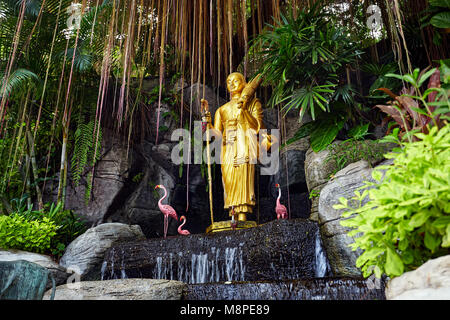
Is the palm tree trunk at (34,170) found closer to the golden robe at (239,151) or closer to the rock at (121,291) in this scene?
the golden robe at (239,151)

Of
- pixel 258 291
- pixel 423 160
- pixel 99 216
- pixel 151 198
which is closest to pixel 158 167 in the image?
pixel 151 198

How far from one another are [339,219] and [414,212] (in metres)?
1.78

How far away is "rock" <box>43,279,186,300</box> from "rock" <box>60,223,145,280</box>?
191cm

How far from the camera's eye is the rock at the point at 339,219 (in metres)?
3.16

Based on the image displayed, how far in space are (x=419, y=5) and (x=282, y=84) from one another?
1793 millimetres

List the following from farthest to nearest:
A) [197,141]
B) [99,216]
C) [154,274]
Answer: [197,141]
[99,216]
[154,274]

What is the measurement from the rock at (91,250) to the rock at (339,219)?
281cm

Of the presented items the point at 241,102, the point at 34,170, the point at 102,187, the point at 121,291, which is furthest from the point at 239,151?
the point at 34,170

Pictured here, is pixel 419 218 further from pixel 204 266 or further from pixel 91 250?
pixel 91 250

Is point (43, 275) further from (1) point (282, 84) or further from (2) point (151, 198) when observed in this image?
(2) point (151, 198)

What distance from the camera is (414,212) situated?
59.2 inches

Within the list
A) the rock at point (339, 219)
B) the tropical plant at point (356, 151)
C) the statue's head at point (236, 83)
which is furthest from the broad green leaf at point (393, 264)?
the statue's head at point (236, 83)

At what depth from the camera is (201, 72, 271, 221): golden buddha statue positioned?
17.5 feet

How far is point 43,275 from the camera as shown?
2.05 metres
